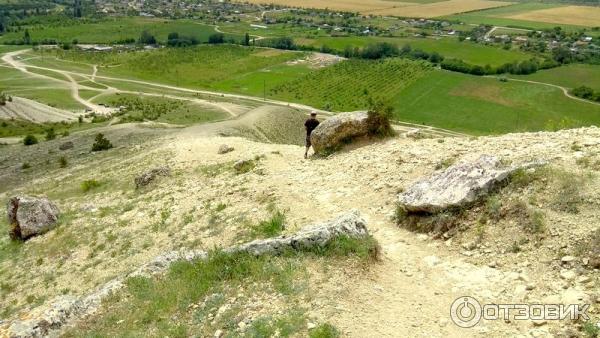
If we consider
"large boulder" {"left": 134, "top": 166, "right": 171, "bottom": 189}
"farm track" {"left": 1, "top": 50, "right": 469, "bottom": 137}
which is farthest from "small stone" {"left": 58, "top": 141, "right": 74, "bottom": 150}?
"farm track" {"left": 1, "top": 50, "right": 469, "bottom": 137}

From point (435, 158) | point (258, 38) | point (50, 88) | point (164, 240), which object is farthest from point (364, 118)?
point (258, 38)

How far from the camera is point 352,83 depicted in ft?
445

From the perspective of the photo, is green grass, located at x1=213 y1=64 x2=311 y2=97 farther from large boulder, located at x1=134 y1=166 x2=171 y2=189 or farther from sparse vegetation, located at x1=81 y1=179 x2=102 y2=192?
large boulder, located at x1=134 y1=166 x2=171 y2=189

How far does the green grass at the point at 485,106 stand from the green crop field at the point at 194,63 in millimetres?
39325

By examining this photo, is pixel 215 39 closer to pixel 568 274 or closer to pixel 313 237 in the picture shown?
pixel 313 237

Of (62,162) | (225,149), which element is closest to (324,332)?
(225,149)

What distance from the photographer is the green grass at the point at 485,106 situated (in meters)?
103

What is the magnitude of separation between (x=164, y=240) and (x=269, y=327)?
37.7 ft

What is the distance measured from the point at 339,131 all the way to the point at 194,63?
136m

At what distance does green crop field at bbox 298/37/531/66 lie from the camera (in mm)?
151750

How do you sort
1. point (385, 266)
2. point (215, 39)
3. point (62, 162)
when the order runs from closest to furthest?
point (385, 266) → point (62, 162) → point (215, 39)

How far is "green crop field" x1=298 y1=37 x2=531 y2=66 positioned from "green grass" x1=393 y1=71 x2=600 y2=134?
70.9 feet

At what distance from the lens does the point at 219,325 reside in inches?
474

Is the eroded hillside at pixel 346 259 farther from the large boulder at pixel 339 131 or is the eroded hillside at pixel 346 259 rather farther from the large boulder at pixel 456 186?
the large boulder at pixel 339 131
